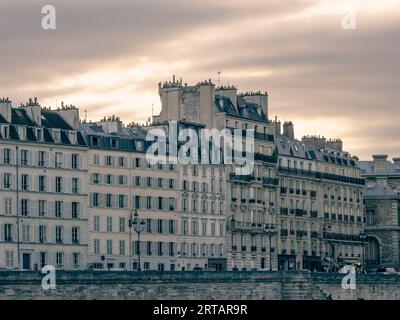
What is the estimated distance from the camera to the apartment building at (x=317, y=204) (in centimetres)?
14688

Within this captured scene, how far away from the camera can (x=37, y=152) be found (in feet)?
385

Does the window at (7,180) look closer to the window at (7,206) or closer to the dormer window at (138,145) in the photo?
the window at (7,206)

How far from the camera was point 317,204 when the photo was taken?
15250 centimetres

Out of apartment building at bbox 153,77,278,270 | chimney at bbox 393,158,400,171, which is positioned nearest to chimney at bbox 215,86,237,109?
apartment building at bbox 153,77,278,270

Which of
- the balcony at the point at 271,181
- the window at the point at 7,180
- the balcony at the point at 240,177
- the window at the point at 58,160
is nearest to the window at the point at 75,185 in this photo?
the window at the point at 58,160

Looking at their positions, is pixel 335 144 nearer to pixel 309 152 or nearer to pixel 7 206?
pixel 309 152

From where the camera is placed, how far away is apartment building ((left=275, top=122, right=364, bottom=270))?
147 metres

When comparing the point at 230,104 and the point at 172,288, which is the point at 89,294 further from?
the point at 230,104

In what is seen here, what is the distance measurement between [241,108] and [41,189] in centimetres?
2742

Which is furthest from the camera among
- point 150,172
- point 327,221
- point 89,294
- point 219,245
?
point 327,221

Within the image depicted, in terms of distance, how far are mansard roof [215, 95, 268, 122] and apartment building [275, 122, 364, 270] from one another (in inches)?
174
